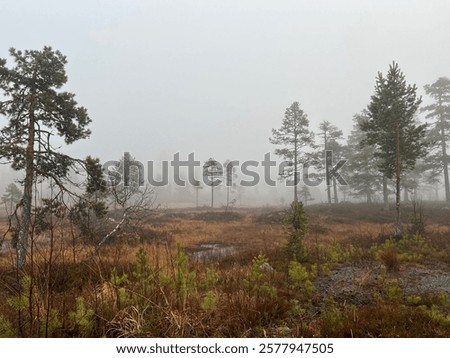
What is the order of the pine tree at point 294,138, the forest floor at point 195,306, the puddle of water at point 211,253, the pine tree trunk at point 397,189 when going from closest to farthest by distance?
the forest floor at point 195,306, the puddle of water at point 211,253, the pine tree trunk at point 397,189, the pine tree at point 294,138

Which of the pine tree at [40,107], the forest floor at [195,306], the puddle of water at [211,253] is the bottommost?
the puddle of water at [211,253]

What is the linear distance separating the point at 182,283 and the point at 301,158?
27.4 m

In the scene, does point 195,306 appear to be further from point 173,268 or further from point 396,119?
point 396,119

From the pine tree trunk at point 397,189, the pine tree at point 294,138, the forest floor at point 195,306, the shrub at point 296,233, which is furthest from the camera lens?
the pine tree at point 294,138

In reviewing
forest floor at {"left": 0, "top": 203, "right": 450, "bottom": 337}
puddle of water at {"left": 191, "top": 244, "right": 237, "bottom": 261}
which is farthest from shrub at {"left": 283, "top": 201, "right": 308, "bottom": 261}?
forest floor at {"left": 0, "top": 203, "right": 450, "bottom": 337}

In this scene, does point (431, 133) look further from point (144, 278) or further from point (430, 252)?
point (144, 278)

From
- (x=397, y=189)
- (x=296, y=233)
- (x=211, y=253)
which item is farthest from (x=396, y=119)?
(x=211, y=253)

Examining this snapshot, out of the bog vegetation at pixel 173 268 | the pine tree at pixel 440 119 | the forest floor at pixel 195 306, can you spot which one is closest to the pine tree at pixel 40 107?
the bog vegetation at pixel 173 268

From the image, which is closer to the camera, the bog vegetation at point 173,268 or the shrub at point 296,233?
the bog vegetation at point 173,268

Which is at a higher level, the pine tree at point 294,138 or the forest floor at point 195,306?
the pine tree at point 294,138

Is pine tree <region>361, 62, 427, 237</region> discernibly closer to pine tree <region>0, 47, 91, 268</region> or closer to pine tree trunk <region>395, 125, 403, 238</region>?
pine tree trunk <region>395, 125, 403, 238</region>

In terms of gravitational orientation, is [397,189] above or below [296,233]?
above

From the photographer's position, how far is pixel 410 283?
254 inches

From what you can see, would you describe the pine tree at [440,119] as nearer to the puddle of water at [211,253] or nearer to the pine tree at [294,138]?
the pine tree at [294,138]
